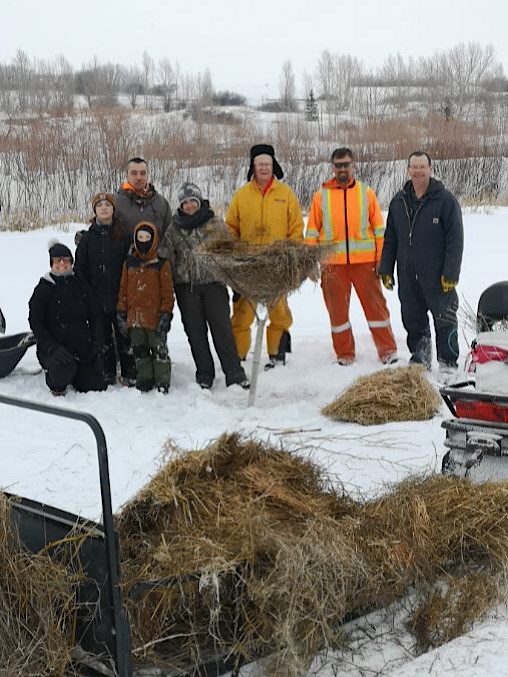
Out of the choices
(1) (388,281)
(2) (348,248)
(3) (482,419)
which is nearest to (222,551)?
(3) (482,419)

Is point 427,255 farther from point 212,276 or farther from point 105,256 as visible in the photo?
point 105,256

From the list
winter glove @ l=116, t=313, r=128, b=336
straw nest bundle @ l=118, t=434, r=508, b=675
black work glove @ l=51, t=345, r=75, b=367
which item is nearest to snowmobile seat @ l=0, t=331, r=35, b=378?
black work glove @ l=51, t=345, r=75, b=367

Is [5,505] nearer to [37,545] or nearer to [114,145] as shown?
[37,545]

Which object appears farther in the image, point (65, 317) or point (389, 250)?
point (389, 250)

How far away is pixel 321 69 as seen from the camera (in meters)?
37.3

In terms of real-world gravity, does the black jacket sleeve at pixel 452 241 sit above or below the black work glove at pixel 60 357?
above

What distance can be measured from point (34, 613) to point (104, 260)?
14.7 feet

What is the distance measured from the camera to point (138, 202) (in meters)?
7.41

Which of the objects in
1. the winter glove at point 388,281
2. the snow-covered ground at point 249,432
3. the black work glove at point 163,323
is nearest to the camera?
the snow-covered ground at point 249,432

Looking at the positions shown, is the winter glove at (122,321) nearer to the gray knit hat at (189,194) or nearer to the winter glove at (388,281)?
the gray knit hat at (189,194)

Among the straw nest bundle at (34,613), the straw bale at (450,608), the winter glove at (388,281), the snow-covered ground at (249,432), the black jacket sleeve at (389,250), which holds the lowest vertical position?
the snow-covered ground at (249,432)

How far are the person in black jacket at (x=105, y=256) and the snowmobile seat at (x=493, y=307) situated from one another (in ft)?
10.7

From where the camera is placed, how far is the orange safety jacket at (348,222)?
305 inches

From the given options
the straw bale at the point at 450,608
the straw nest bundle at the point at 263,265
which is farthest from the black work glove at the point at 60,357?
the straw bale at the point at 450,608
